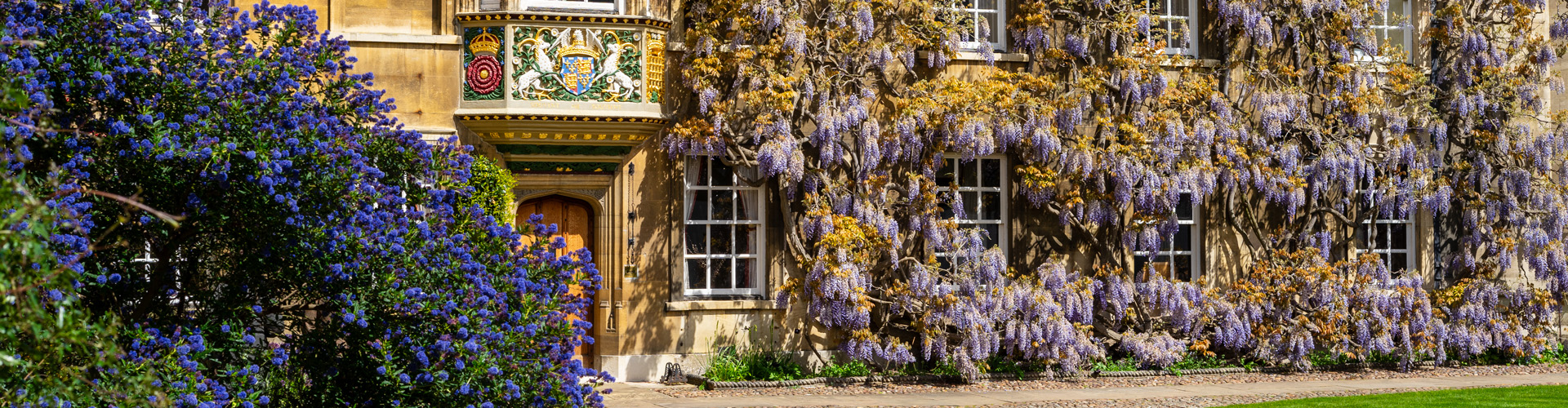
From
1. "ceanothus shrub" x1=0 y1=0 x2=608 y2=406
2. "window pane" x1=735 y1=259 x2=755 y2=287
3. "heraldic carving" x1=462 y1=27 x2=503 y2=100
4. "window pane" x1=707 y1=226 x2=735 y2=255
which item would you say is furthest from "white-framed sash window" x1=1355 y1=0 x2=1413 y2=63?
"ceanothus shrub" x1=0 y1=0 x2=608 y2=406

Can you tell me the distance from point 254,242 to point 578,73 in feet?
18.8

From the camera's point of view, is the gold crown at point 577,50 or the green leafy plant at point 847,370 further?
the green leafy plant at point 847,370

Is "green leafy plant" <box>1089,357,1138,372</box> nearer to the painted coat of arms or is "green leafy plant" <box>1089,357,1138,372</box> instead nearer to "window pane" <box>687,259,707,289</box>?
"window pane" <box>687,259,707,289</box>

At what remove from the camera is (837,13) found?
14.5 m

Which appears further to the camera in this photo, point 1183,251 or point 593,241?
point 1183,251

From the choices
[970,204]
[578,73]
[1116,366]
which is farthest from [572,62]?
[1116,366]

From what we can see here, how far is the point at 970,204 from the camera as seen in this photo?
607 inches

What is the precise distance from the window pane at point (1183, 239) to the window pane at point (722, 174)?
5208mm

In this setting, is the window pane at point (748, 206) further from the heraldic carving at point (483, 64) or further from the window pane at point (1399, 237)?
the window pane at point (1399, 237)

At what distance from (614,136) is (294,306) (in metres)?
5.44

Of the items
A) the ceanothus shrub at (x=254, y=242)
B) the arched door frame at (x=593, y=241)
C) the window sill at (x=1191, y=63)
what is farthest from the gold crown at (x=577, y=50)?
the window sill at (x=1191, y=63)

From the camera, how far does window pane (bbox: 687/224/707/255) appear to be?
14.5 m

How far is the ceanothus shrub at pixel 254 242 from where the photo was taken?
731 centimetres

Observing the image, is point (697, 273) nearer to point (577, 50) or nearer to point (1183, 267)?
point (577, 50)
